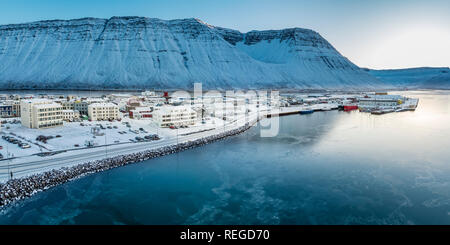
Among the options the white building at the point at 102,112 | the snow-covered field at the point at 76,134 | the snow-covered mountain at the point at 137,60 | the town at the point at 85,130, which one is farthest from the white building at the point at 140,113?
the snow-covered mountain at the point at 137,60

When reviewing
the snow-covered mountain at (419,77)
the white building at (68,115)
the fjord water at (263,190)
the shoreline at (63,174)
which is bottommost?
the fjord water at (263,190)

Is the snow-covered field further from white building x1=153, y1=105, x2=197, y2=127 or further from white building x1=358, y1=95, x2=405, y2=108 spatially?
white building x1=358, y1=95, x2=405, y2=108

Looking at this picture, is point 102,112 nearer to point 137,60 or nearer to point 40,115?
point 40,115

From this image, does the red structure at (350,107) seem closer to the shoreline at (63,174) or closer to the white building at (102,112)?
the shoreline at (63,174)

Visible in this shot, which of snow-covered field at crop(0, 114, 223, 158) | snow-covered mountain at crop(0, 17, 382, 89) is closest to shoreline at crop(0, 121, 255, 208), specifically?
snow-covered field at crop(0, 114, 223, 158)

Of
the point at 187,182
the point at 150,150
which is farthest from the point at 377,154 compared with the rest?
the point at 150,150
